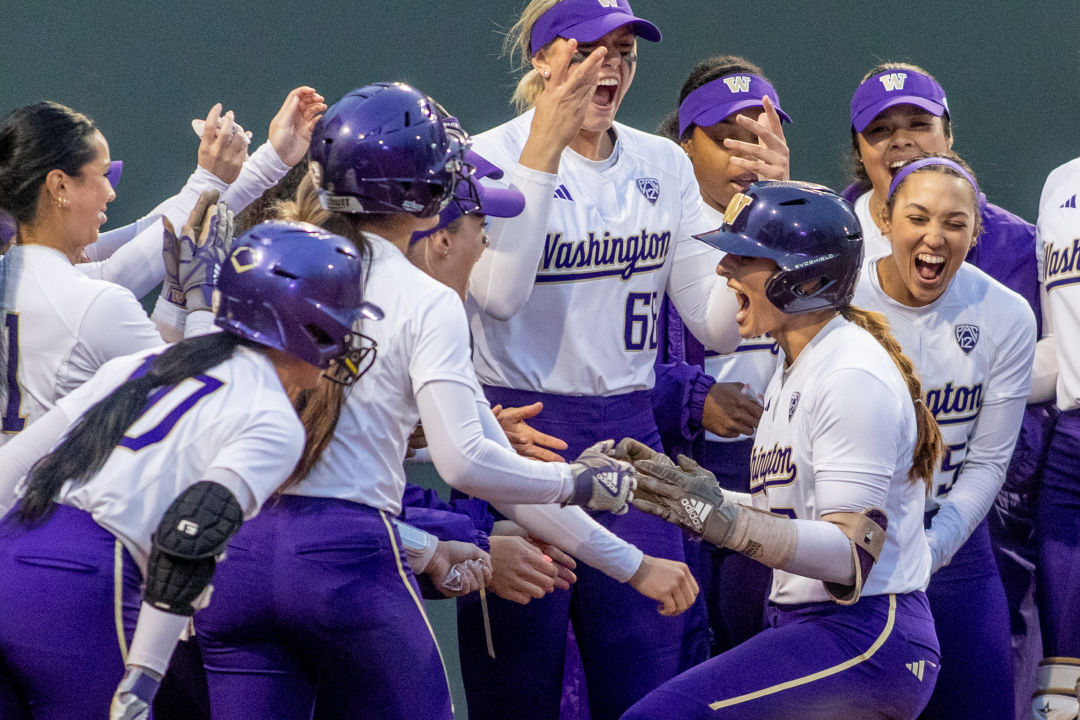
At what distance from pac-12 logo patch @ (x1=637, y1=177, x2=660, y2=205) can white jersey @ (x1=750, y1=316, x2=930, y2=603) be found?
0.68 m

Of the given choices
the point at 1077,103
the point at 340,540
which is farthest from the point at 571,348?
the point at 1077,103

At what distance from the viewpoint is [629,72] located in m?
3.38

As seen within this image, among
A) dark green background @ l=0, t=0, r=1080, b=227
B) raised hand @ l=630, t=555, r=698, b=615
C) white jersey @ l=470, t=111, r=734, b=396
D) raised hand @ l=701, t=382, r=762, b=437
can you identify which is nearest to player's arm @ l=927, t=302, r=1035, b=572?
raised hand @ l=701, t=382, r=762, b=437

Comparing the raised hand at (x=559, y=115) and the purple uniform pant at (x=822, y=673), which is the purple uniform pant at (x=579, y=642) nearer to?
the purple uniform pant at (x=822, y=673)

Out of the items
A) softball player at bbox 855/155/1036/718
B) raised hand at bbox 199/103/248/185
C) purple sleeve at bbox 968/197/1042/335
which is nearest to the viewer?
softball player at bbox 855/155/1036/718

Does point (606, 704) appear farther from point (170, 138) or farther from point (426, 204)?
point (170, 138)

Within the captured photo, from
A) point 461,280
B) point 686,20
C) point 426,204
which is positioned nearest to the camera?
point 426,204

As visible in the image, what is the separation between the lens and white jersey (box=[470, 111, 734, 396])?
3.20m

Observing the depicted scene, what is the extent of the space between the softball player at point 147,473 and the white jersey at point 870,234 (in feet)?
6.53

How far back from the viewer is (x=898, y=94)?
4.04 metres

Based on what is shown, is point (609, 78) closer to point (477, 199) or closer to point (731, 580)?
point (477, 199)

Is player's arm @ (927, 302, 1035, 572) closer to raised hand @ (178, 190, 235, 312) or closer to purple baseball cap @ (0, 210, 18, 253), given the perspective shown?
raised hand @ (178, 190, 235, 312)

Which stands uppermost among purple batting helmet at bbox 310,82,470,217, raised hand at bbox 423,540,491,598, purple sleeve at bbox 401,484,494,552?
purple batting helmet at bbox 310,82,470,217

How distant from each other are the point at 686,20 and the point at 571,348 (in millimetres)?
2556
